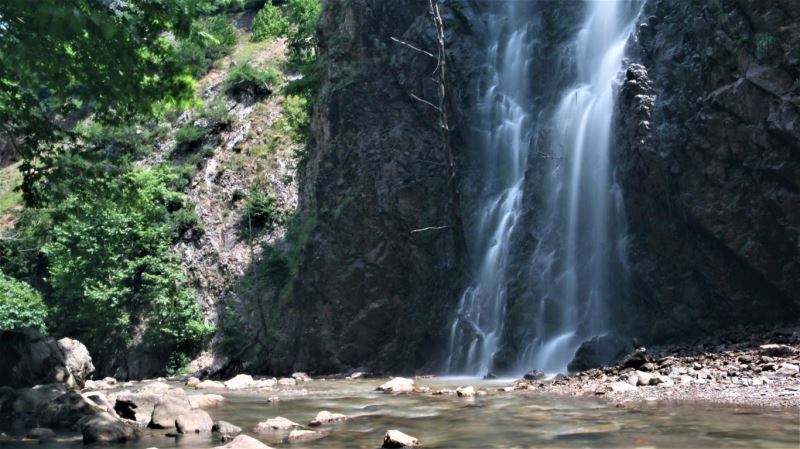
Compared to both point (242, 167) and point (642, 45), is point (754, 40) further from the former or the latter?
point (242, 167)

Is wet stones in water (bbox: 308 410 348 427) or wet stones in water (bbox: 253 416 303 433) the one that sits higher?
wet stones in water (bbox: 308 410 348 427)

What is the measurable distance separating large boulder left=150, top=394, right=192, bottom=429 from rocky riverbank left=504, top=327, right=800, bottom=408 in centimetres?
641

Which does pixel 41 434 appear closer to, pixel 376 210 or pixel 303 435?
pixel 303 435

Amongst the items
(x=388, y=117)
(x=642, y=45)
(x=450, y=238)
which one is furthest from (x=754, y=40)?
(x=388, y=117)

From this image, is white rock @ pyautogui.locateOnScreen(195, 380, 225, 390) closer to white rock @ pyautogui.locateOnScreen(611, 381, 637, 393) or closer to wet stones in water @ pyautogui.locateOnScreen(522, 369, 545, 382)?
wet stones in water @ pyautogui.locateOnScreen(522, 369, 545, 382)

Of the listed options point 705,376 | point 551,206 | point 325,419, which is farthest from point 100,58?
point 551,206

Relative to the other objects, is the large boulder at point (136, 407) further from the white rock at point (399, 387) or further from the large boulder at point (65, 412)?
the white rock at point (399, 387)

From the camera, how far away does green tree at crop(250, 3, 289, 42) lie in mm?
55719

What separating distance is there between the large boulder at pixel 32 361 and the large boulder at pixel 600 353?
13575mm

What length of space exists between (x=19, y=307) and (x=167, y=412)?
2169cm

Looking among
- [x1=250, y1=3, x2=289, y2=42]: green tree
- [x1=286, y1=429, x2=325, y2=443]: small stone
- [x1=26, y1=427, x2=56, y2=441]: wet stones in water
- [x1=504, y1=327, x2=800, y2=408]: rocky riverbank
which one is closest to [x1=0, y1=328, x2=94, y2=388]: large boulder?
[x1=26, y1=427, x2=56, y2=441]: wet stones in water

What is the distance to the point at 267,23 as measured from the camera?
5691 centimetres

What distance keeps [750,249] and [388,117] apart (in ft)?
45.9

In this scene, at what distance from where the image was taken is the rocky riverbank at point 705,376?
1105cm
